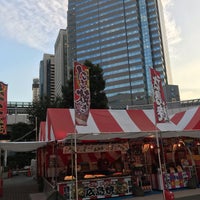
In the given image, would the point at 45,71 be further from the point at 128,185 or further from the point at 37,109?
the point at 128,185

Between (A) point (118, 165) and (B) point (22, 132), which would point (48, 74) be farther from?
(A) point (118, 165)

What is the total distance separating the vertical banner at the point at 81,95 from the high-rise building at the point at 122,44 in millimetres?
85033

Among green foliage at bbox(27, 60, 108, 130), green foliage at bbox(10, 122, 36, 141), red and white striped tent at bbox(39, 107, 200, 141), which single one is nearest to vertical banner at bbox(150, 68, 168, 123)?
red and white striped tent at bbox(39, 107, 200, 141)

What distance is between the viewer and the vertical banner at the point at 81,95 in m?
6.56

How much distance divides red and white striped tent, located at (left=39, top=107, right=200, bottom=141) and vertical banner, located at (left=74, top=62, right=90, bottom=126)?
1.85 meters

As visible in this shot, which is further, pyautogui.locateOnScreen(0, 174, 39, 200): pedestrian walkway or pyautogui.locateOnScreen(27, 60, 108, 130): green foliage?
pyautogui.locateOnScreen(27, 60, 108, 130): green foliage

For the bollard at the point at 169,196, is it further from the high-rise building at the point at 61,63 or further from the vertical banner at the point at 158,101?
the high-rise building at the point at 61,63

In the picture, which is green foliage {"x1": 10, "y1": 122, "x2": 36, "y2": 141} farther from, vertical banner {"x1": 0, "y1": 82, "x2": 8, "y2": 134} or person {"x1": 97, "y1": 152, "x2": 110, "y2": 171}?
person {"x1": 97, "y1": 152, "x2": 110, "y2": 171}

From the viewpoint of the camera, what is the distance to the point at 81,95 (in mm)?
6762

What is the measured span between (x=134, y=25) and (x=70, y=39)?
98.9 feet

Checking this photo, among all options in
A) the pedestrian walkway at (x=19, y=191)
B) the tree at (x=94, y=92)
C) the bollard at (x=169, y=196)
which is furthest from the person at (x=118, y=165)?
the tree at (x=94, y=92)

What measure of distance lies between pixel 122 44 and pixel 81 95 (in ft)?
324

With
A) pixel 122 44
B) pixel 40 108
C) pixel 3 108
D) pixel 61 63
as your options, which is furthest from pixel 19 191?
pixel 61 63

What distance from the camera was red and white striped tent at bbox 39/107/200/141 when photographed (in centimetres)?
899
